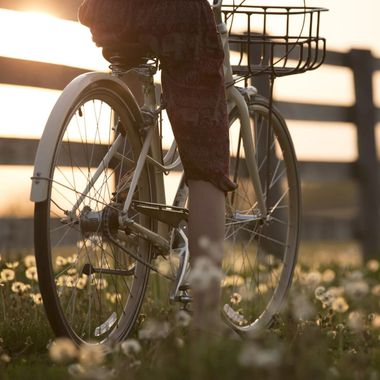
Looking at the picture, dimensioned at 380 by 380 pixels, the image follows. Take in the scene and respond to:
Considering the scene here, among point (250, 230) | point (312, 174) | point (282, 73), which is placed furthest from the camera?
point (312, 174)

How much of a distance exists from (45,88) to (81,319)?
2228 mm

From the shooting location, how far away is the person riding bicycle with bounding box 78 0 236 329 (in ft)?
10.2

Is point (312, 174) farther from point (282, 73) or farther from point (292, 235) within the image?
point (282, 73)

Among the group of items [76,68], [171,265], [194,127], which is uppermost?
[76,68]

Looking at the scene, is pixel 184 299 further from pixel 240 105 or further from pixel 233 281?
pixel 233 281

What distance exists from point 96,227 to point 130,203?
0.51ft

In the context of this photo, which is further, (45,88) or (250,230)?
(45,88)

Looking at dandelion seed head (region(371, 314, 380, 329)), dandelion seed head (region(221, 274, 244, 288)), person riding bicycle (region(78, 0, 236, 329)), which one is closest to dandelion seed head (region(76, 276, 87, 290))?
dandelion seed head (region(221, 274, 244, 288))

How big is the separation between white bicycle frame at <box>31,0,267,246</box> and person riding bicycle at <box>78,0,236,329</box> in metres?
0.23

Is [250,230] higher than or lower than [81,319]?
higher

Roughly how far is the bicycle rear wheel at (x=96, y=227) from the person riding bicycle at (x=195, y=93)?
0.25m

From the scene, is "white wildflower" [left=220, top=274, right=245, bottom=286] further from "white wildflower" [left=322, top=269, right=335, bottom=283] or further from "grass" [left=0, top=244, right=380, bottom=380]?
"white wildflower" [left=322, top=269, right=335, bottom=283]

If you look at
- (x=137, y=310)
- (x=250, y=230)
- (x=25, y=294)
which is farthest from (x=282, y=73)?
(x=25, y=294)

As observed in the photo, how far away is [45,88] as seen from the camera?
5641 mm
